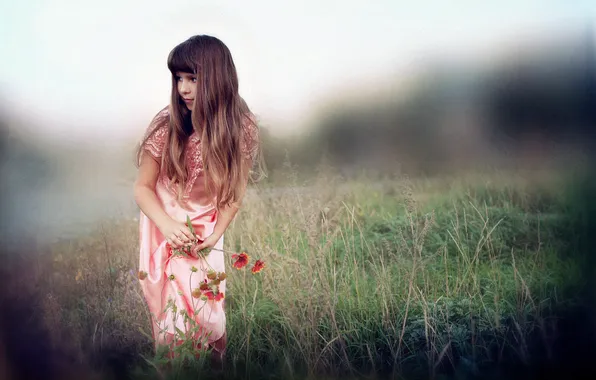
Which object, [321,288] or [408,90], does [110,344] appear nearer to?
[321,288]

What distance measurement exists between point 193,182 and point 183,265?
0.45 m

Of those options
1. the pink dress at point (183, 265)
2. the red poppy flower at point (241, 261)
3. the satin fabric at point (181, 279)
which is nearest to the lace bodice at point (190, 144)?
the pink dress at point (183, 265)

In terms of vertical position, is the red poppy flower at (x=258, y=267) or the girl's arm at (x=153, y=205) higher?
the girl's arm at (x=153, y=205)

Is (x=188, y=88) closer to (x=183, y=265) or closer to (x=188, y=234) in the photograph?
(x=188, y=234)

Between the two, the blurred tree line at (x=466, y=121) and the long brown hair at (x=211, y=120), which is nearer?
the long brown hair at (x=211, y=120)

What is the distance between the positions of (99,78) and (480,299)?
8.01 ft

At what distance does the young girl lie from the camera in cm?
322

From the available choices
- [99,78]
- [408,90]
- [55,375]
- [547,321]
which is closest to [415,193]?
[408,90]

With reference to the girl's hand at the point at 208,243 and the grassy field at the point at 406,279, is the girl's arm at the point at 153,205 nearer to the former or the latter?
the girl's hand at the point at 208,243

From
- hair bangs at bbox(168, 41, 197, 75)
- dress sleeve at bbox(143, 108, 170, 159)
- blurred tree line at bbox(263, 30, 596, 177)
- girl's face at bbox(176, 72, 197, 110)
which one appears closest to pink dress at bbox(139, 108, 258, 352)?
dress sleeve at bbox(143, 108, 170, 159)

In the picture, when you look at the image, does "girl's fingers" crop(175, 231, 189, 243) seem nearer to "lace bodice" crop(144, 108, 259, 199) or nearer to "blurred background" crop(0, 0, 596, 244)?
"lace bodice" crop(144, 108, 259, 199)

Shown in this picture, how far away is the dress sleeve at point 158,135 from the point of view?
3.29 meters

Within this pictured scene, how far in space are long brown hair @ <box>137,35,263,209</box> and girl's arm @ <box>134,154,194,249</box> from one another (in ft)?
0.32

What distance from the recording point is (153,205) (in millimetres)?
3279
